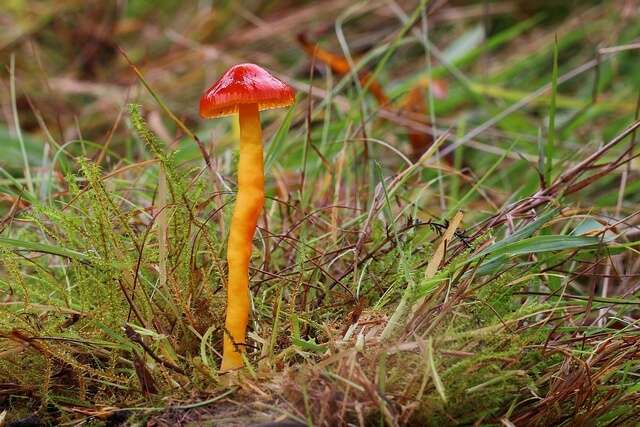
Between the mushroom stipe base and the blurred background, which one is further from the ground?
the blurred background

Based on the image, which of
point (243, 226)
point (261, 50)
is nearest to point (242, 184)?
point (243, 226)

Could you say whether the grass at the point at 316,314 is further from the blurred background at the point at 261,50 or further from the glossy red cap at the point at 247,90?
the blurred background at the point at 261,50

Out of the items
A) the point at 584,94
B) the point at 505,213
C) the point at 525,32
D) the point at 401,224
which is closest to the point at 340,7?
the point at 525,32

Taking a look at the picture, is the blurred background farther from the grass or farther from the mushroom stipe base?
the mushroom stipe base

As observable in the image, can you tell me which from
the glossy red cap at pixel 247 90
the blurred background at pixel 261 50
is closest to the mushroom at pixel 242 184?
the glossy red cap at pixel 247 90

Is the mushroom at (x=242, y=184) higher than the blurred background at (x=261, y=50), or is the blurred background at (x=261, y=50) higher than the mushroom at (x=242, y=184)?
the blurred background at (x=261, y=50)

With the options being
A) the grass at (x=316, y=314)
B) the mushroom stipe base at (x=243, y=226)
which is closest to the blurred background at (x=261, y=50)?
the grass at (x=316, y=314)

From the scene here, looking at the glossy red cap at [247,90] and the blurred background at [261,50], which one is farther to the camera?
the blurred background at [261,50]

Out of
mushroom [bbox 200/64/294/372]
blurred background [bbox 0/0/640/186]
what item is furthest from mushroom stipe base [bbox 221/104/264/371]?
blurred background [bbox 0/0/640/186]

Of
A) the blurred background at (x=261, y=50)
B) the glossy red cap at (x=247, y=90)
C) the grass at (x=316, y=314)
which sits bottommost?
the grass at (x=316, y=314)

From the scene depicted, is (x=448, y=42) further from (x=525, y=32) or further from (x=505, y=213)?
(x=505, y=213)
